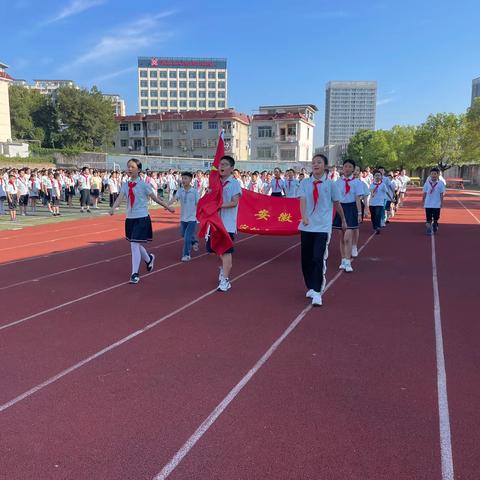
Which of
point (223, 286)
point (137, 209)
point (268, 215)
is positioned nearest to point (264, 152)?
point (268, 215)

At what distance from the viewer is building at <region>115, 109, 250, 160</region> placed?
224ft

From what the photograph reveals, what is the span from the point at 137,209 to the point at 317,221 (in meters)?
2.84

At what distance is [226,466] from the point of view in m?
2.78

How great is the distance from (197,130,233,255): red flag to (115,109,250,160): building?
61.2 m

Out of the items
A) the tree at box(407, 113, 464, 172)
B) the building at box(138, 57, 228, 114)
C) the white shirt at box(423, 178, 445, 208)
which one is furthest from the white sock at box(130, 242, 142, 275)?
the building at box(138, 57, 228, 114)

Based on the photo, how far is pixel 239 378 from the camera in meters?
3.91

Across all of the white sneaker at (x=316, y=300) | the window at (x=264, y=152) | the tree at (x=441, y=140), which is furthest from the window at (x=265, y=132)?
the white sneaker at (x=316, y=300)

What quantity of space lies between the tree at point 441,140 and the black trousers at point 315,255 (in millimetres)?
46101

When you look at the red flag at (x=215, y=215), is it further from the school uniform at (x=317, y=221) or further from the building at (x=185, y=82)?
Answer: the building at (x=185, y=82)

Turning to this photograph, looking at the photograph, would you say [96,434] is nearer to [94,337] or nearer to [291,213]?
[94,337]

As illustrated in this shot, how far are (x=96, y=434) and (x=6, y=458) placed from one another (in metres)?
0.54

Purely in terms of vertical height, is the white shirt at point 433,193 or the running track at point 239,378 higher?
the white shirt at point 433,193

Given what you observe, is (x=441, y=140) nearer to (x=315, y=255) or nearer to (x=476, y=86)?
(x=315, y=255)

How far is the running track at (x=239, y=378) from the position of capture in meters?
2.86
